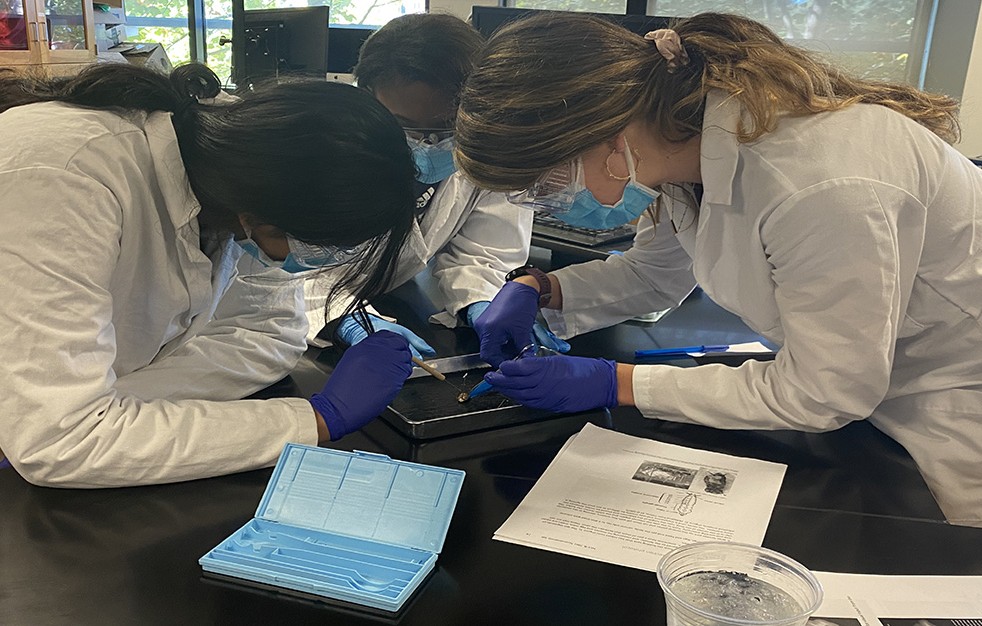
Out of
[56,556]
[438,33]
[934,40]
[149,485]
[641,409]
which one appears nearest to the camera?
[56,556]

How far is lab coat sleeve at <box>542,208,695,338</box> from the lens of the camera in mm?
1683

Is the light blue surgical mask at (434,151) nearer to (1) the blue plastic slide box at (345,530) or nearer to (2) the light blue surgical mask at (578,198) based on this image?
(2) the light blue surgical mask at (578,198)

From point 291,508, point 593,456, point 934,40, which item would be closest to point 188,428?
point 291,508

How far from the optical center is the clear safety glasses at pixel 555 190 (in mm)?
1190

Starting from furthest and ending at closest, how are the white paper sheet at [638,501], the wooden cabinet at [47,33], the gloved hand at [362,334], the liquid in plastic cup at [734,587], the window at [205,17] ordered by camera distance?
1. the window at [205,17]
2. the wooden cabinet at [47,33]
3. the gloved hand at [362,334]
4. the white paper sheet at [638,501]
5. the liquid in plastic cup at [734,587]

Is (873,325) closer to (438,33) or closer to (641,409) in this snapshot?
(641,409)

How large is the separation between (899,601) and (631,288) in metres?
0.92

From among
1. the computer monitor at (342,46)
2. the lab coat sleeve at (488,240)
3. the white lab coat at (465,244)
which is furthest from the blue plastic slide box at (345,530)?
the computer monitor at (342,46)

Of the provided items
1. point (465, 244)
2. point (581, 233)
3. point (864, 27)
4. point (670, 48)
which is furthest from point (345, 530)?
point (864, 27)

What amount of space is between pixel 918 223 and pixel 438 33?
946 mm

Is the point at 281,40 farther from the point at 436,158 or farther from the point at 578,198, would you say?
the point at 578,198

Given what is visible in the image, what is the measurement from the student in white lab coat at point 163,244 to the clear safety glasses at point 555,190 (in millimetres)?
192

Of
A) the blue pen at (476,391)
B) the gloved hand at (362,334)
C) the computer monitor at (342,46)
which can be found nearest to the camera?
the blue pen at (476,391)

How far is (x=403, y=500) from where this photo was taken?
931mm
